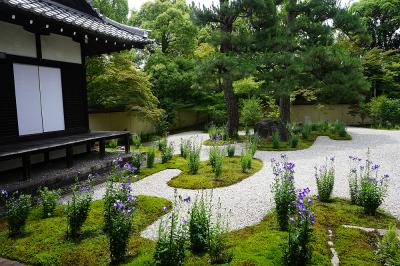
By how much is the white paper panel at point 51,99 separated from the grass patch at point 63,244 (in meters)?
3.44

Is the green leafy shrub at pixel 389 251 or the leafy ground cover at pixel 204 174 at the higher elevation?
the green leafy shrub at pixel 389 251

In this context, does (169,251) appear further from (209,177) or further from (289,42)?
(289,42)

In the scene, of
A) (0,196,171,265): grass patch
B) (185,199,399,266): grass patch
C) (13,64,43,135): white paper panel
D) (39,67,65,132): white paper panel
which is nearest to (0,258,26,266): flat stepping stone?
(0,196,171,265): grass patch

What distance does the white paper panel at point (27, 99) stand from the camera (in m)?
7.14

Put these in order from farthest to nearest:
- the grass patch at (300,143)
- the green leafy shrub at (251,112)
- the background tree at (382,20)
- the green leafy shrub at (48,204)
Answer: the background tree at (382,20) < the green leafy shrub at (251,112) < the grass patch at (300,143) < the green leafy shrub at (48,204)

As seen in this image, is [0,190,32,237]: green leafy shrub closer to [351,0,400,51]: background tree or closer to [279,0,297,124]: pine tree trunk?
[279,0,297,124]: pine tree trunk

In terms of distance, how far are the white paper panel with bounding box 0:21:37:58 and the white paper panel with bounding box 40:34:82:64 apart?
1.07ft

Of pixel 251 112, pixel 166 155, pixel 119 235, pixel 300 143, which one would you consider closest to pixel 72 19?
pixel 166 155

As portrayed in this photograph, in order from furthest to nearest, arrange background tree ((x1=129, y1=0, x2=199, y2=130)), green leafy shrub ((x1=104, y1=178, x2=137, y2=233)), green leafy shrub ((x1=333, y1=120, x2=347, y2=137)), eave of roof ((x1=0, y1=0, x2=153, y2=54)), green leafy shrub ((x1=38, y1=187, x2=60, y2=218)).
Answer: background tree ((x1=129, y1=0, x2=199, y2=130)) → green leafy shrub ((x1=333, y1=120, x2=347, y2=137)) → eave of roof ((x1=0, y1=0, x2=153, y2=54)) → green leafy shrub ((x1=38, y1=187, x2=60, y2=218)) → green leafy shrub ((x1=104, y1=178, x2=137, y2=233))

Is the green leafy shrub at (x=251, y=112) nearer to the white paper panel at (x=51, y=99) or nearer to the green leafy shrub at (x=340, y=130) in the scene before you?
the green leafy shrub at (x=340, y=130)

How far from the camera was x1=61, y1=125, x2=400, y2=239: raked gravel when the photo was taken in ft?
16.8

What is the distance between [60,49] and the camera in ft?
27.0

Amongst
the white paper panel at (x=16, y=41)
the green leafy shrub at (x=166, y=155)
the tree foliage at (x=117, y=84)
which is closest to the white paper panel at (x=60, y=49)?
the white paper panel at (x=16, y=41)

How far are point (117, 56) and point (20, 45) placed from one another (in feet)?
18.7
